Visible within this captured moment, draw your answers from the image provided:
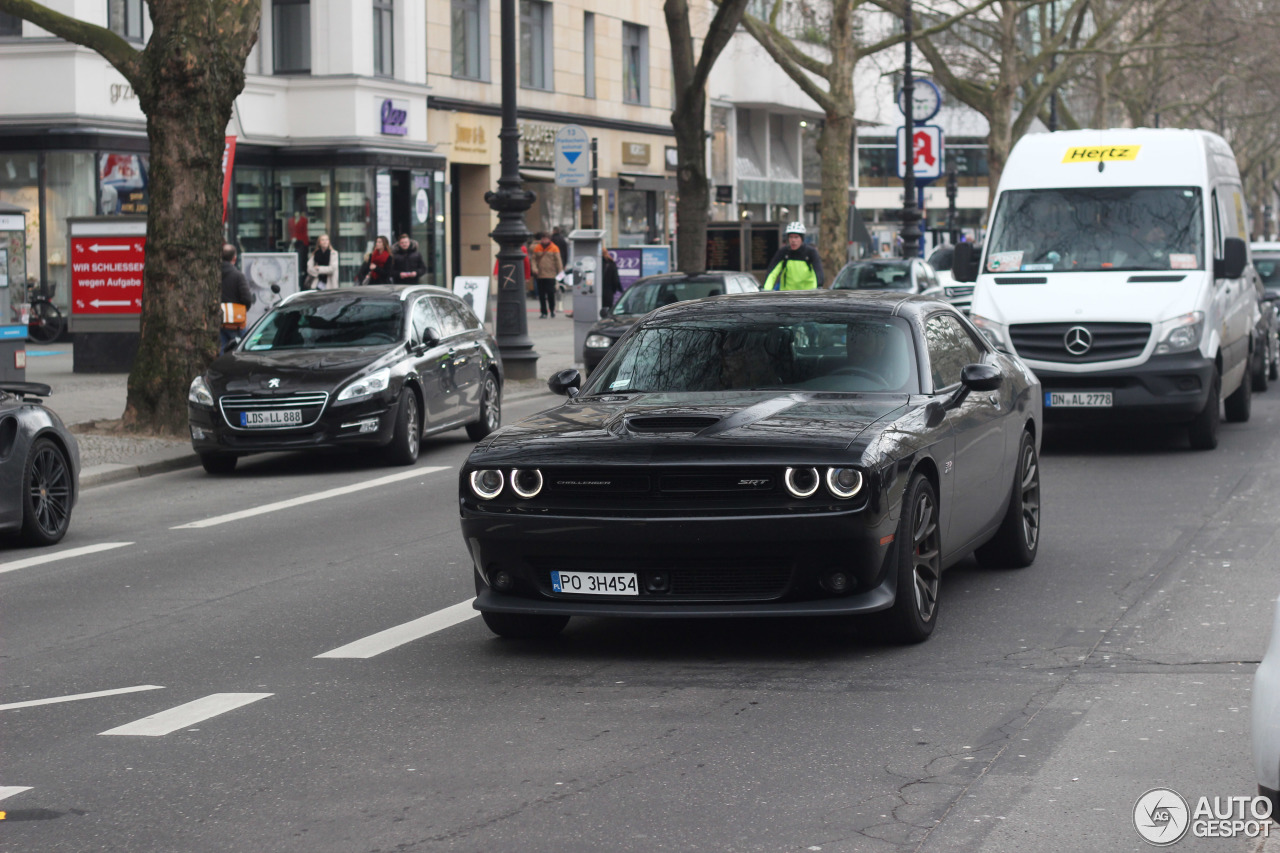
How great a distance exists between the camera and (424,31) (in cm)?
4203

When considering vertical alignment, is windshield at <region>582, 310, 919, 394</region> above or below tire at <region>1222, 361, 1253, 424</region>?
above

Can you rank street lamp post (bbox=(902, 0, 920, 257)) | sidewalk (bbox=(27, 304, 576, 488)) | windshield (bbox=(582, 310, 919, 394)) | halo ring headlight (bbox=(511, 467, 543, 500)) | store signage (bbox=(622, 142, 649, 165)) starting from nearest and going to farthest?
halo ring headlight (bbox=(511, 467, 543, 500))
windshield (bbox=(582, 310, 919, 394))
sidewalk (bbox=(27, 304, 576, 488))
street lamp post (bbox=(902, 0, 920, 257))
store signage (bbox=(622, 142, 649, 165))

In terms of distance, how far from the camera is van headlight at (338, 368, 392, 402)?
15258 millimetres

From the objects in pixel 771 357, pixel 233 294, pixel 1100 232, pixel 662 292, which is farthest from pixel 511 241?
pixel 771 357

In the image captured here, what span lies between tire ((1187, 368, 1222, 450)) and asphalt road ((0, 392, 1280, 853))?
4.53 meters

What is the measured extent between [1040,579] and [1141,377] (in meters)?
6.20

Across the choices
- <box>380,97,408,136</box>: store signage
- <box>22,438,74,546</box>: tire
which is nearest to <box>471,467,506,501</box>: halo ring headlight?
<box>22,438,74,546</box>: tire

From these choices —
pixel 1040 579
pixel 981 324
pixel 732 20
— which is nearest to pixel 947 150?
pixel 732 20

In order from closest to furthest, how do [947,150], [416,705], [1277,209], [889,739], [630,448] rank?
[889,739] → [416,705] → [630,448] → [947,150] → [1277,209]

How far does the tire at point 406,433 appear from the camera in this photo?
15.7m

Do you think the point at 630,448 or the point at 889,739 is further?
the point at 630,448

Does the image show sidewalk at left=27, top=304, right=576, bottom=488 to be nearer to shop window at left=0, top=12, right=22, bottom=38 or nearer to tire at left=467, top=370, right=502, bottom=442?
tire at left=467, top=370, right=502, bottom=442

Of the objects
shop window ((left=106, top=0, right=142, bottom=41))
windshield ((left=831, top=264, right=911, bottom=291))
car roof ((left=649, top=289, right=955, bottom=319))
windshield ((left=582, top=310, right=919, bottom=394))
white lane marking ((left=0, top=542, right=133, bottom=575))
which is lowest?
white lane marking ((left=0, top=542, right=133, bottom=575))

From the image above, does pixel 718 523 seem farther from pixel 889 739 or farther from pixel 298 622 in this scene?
pixel 298 622
